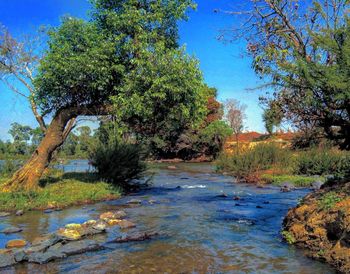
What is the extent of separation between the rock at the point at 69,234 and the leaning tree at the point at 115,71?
513cm

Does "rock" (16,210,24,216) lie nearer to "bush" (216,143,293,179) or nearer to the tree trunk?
the tree trunk

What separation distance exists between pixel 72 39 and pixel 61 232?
7687 mm

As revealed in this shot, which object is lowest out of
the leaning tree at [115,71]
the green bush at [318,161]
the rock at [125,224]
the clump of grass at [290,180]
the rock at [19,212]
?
the rock at [125,224]

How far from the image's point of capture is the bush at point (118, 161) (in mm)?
21016

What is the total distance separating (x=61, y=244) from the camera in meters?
9.65

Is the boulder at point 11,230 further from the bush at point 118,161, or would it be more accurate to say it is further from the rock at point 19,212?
the bush at point 118,161

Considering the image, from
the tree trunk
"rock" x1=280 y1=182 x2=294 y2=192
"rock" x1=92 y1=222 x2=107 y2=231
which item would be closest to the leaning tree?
the tree trunk

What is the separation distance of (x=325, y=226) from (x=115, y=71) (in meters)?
9.90

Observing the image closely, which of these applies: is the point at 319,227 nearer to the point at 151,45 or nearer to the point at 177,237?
the point at 177,237

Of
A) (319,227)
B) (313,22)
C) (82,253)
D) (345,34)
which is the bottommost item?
(82,253)

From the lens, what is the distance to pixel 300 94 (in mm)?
9289

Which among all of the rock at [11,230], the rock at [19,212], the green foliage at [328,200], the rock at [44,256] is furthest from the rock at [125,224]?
the green foliage at [328,200]

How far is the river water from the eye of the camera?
7980 mm

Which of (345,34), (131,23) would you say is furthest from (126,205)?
(345,34)
